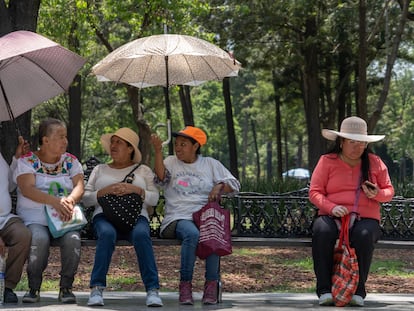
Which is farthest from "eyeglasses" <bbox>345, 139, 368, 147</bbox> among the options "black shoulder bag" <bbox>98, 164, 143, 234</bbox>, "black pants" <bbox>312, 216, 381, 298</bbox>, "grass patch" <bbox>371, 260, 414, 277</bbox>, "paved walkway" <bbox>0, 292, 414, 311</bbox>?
"grass patch" <bbox>371, 260, 414, 277</bbox>

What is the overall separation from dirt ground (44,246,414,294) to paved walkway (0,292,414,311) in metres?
1.02

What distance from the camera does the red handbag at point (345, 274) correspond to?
610cm

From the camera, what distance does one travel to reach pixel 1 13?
876 cm

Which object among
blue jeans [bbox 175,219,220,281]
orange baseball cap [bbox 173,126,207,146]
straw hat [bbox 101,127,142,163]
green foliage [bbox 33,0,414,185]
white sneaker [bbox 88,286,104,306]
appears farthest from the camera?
green foliage [bbox 33,0,414,185]

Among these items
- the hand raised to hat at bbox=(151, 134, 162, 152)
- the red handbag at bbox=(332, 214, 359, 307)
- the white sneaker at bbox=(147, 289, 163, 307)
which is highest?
the hand raised to hat at bbox=(151, 134, 162, 152)

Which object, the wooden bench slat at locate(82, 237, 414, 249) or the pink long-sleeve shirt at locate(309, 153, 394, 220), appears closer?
the pink long-sleeve shirt at locate(309, 153, 394, 220)

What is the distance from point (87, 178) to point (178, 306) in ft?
5.54

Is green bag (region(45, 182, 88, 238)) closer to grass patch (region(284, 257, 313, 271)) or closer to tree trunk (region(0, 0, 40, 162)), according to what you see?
tree trunk (region(0, 0, 40, 162))

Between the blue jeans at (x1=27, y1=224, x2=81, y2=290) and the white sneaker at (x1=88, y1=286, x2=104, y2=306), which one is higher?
the blue jeans at (x1=27, y1=224, x2=81, y2=290)

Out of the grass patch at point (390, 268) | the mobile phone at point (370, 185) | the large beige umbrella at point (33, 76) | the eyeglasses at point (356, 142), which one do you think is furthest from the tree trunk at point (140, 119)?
the mobile phone at point (370, 185)

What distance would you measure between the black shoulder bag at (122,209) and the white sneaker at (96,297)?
54 cm

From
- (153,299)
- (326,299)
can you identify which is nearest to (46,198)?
(153,299)

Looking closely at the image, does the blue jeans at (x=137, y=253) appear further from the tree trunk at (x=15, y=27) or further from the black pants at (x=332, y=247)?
the tree trunk at (x=15, y=27)

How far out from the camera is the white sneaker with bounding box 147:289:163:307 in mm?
6137
